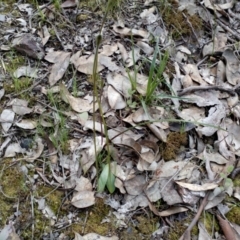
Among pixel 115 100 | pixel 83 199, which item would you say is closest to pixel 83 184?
pixel 83 199

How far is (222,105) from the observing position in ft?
6.79

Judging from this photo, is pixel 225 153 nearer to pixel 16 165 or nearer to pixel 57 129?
pixel 57 129

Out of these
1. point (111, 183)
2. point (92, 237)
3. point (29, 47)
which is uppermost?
point (29, 47)

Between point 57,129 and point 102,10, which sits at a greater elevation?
point 102,10

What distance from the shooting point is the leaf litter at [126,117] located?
175 centimetres

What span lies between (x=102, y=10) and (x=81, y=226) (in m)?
1.24

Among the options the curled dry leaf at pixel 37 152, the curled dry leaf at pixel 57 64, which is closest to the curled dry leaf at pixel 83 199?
the curled dry leaf at pixel 37 152

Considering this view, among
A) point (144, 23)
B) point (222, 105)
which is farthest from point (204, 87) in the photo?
point (144, 23)

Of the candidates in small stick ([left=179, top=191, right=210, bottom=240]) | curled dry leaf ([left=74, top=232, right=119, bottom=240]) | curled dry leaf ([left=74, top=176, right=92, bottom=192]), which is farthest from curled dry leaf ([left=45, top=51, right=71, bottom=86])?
small stick ([left=179, top=191, right=210, bottom=240])

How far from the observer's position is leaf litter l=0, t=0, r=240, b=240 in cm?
175

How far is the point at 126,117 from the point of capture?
197 centimetres

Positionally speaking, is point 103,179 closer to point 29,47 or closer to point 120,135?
point 120,135

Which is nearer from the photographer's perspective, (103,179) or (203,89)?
(103,179)

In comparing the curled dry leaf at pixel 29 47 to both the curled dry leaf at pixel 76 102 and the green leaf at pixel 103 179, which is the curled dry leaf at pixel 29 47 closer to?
the curled dry leaf at pixel 76 102
